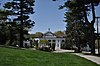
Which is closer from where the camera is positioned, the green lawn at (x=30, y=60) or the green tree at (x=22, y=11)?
the green lawn at (x=30, y=60)

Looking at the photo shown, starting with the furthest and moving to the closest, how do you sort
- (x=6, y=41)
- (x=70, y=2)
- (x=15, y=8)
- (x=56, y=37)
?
(x=56, y=37) < (x=6, y=41) < (x=15, y=8) < (x=70, y=2)

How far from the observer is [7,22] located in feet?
202

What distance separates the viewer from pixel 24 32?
60.3m

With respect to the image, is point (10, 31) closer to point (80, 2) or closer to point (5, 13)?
point (5, 13)

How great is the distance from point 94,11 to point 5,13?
21.1 meters

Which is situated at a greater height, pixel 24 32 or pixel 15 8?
pixel 15 8

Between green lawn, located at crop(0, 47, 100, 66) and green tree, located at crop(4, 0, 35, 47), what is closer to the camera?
green lawn, located at crop(0, 47, 100, 66)

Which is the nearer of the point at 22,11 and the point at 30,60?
the point at 30,60

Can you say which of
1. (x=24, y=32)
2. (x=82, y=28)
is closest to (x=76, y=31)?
(x=82, y=28)

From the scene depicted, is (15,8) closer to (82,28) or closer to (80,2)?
(82,28)

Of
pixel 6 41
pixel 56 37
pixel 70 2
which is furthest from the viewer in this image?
pixel 56 37

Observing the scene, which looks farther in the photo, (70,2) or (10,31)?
(10,31)

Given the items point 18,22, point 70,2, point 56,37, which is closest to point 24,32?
point 18,22

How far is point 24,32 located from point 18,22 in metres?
2.52
